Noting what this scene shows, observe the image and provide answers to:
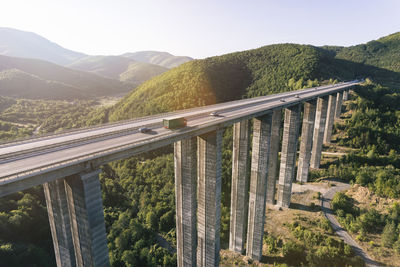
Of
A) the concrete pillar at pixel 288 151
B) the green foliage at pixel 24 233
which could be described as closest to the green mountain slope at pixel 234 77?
the concrete pillar at pixel 288 151

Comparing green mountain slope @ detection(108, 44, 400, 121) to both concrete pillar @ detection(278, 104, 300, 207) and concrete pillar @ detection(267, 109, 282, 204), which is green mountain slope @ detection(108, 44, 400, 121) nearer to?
concrete pillar @ detection(278, 104, 300, 207)

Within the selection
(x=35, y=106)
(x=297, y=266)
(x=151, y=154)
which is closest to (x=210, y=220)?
(x=297, y=266)

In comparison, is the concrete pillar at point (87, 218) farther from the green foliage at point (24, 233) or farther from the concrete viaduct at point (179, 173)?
the green foliage at point (24, 233)

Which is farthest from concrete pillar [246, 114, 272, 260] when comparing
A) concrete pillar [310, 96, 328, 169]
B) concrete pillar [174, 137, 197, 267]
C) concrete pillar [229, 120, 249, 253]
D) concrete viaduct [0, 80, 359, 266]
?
concrete pillar [310, 96, 328, 169]

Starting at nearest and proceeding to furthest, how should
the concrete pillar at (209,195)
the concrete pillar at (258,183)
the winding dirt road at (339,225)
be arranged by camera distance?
the concrete pillar at (209,195) → the winding dirt road at (339,225) → the concrete pillar at (258,183)

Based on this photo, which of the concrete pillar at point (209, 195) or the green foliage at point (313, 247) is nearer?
the concrete pillar at point (209, 195)

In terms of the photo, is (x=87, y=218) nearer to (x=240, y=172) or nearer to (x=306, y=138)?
(x=240, y=172)
